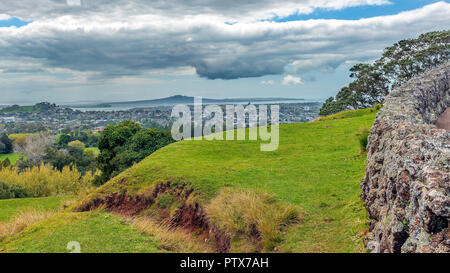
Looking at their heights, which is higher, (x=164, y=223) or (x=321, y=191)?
(x=321, y=191)

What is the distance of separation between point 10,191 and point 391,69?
162 feet

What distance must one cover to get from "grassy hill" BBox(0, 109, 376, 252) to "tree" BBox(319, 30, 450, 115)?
3086 cm

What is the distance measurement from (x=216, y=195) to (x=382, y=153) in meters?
5.93

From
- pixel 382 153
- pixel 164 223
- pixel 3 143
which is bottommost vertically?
pixel 3 143

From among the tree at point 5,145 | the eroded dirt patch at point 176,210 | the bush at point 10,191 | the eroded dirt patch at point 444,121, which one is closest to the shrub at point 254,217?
the eroded dirt patch at point 176,210

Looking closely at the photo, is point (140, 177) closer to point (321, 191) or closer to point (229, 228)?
point (229, 228)

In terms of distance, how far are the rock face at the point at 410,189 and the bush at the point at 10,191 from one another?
3731 cm

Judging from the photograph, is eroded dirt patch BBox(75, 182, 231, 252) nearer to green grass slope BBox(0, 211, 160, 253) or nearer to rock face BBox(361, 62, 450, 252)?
green grass slope BBox(0, 211, 160, 253)

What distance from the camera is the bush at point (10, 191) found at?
34.6 metres

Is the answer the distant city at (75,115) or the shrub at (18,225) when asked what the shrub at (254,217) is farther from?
the distant city at (75,115)
